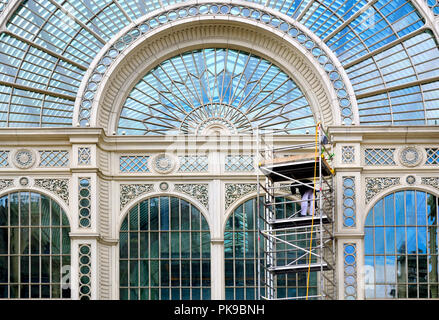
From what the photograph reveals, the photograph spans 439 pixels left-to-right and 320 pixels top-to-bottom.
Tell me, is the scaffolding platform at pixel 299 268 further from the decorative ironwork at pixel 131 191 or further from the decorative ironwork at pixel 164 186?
the decorative ironwork at pixel 131 191

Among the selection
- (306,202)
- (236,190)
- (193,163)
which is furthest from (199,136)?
(306,202)

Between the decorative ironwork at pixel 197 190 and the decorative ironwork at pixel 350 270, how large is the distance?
17.4 feet

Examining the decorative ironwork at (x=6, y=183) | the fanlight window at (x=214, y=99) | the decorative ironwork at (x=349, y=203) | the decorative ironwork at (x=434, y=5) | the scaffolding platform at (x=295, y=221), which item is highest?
the decorative ironwork at (x=434, y=5)

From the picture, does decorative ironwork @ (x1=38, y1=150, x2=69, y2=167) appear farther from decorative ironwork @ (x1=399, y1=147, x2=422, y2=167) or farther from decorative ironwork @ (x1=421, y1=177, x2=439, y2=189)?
decorative ironwork @ (x1=421, y1=177, x2=439, y2=189)

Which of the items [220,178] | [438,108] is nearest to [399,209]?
[438,108]

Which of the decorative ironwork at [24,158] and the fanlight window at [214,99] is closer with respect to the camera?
the decorative ironwork at [24,158]

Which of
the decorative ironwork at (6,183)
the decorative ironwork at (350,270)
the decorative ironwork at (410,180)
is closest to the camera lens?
the decorative ironwork at (350,270)

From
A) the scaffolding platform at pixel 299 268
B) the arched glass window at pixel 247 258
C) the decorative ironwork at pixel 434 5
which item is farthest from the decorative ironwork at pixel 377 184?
the decorative ironwork at pixel 434 5

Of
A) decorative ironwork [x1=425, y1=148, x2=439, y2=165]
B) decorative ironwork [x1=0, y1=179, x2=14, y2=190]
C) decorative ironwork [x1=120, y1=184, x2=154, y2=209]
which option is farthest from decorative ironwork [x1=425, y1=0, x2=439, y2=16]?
decorative ironwork [x1=0, y1=179, x2=14, y2=190]

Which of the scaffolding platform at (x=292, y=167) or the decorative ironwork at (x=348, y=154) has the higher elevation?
the decorative ironwork at (x=348, y=154)

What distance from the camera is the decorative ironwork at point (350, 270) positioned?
29.9 metres

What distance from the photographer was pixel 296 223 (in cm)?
2998
